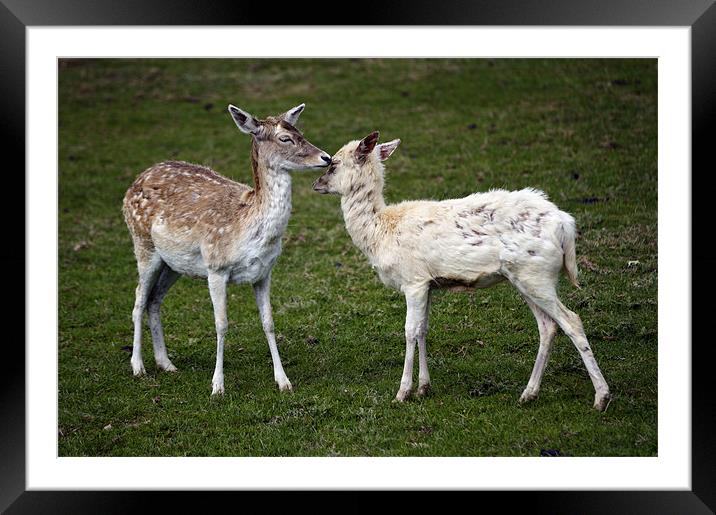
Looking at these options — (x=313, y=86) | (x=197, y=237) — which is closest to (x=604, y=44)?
(x=197, y=237)

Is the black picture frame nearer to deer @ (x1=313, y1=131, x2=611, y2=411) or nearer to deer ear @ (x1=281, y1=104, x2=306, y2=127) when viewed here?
deer @ (x1=313, y1=131, x2=611, y2=411)

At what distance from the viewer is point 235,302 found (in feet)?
42.0

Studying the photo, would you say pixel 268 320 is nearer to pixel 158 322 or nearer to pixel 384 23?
pixel 158 322

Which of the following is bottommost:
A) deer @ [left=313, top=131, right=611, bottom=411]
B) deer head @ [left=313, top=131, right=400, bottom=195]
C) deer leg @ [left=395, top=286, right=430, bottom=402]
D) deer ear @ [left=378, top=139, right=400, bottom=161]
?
deer leg @ [left=395, top=286, right=430, bottom=402]

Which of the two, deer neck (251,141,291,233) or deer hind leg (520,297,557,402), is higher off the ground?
deer neck (251,141,291,233)

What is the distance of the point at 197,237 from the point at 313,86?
36.9ft

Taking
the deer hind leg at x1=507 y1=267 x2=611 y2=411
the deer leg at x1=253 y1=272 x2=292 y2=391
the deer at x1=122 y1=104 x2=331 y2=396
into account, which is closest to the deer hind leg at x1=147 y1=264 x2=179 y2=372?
the deer at x1=122 y1=104 x2=331 y2=396

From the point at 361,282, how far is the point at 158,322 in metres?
3.10

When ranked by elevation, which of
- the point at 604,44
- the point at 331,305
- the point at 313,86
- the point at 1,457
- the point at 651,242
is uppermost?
the point at 313,86

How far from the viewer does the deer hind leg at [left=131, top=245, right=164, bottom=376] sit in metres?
10.7

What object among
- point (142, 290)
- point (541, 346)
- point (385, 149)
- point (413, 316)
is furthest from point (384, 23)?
point (142, 290)

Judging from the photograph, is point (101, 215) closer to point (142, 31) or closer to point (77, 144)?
point (77, 144)

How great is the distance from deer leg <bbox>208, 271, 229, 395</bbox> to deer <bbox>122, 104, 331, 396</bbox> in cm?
1

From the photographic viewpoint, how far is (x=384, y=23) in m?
7.95
